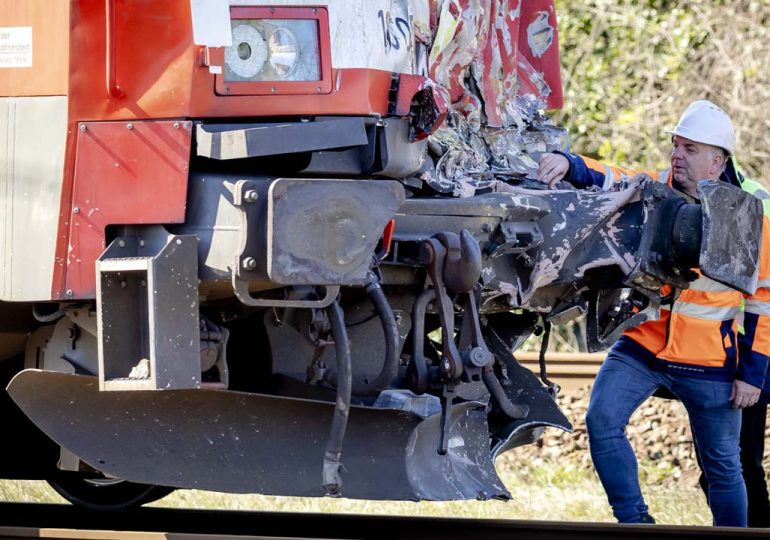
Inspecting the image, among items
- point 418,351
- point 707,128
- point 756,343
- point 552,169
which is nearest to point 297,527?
point 418,351

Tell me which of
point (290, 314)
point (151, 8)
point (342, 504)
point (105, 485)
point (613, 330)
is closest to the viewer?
point (151, 8)

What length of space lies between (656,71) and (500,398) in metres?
7.90

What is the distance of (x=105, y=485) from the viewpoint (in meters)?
6.51

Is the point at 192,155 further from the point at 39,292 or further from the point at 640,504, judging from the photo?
the point at 640,504

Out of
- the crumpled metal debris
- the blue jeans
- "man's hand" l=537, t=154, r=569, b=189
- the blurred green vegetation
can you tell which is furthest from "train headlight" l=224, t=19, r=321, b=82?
the blurred green vegetation

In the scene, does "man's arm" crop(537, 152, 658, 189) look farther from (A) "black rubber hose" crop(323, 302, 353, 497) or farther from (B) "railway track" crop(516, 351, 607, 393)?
(B) "railway track" crop(516, 351, 607, 393)

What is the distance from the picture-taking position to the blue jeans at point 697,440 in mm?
6148

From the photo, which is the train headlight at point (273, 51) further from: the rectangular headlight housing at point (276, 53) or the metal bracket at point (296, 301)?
the metal bracket at point (296, 301)

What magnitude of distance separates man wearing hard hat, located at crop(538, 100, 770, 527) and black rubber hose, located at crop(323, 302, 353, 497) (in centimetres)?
191

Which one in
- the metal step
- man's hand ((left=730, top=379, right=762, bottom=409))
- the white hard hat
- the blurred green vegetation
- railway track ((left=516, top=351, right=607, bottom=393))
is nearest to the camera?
the metal step

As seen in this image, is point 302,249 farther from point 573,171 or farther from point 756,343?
point 756,343

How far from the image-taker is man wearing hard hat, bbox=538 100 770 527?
20.0 feet

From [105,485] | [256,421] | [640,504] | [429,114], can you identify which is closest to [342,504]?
[105,485]

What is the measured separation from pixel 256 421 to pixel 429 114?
3.94 feet
